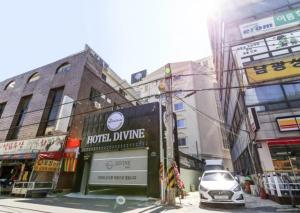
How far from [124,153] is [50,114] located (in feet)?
33.9

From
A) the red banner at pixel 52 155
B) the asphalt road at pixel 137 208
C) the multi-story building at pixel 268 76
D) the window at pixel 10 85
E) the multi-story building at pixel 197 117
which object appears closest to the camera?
the asphalt road at pixel 137 208

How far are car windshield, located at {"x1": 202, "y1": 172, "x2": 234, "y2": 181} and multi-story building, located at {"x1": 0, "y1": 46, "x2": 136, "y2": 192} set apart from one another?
7.13 metres

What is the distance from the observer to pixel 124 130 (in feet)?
38.8

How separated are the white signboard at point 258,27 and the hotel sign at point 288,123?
7.76 metres

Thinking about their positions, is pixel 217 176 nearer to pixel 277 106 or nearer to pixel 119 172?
pixel 119 172

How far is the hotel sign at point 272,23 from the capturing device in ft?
46.0

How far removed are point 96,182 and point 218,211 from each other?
8238 mm

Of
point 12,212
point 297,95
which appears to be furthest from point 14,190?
point 297,95

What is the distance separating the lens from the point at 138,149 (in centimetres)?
1092

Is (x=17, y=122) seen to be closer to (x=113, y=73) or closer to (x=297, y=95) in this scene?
(x=113, y=73)

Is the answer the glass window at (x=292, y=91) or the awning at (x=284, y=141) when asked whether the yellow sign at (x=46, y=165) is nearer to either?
the awning at (x=284, y=141)

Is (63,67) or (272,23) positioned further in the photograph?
(63,67)

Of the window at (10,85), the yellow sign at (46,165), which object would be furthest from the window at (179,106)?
the window at (10,85)

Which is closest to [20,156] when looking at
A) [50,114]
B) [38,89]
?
[50,114]
